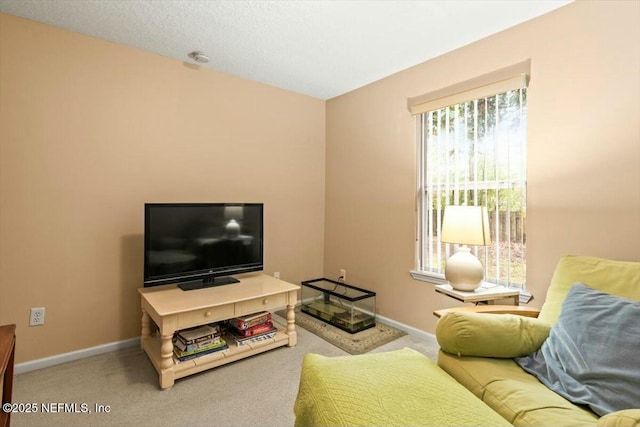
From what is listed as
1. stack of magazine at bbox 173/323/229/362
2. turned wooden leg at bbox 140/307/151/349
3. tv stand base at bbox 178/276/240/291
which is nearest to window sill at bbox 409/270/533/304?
tv stand base at bbox 178/276/240/291

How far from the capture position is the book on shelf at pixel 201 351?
225 cm

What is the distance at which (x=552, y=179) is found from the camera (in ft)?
7.09

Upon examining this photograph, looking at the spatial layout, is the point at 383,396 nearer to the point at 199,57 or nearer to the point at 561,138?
the point at 561,138

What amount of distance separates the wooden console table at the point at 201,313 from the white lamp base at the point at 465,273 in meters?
1.23

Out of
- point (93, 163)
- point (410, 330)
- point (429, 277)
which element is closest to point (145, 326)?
point (93, 163)

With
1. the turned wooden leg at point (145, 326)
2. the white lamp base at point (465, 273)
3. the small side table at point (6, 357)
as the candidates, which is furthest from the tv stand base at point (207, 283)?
the white lamp base at point (465, 273)

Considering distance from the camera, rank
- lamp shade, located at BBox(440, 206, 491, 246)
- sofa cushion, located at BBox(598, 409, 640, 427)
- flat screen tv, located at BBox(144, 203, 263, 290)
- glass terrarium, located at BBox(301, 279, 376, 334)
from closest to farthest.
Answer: sofa cushion, located at BBox(598, 409, 640, 427) → lamp shade, located at BBox(440, 206, 491, 246) → flat screen tv, located at BBox(144, 203, 263, 290) → glass terrarium, located at BBox(301, 279, 376, 334)

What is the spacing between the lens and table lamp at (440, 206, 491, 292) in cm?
221

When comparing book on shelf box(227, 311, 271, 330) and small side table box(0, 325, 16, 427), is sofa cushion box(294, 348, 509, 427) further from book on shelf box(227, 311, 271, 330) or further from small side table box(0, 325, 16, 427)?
book on shelf box(227, 311, 271, 330)

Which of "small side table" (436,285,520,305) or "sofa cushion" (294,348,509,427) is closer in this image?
"sofa cushion" (294,348,509,427)

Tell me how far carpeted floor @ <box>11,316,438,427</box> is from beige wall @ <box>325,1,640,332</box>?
108cm

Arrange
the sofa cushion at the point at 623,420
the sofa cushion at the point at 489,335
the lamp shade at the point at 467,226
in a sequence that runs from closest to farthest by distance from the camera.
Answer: the sofa cushion at the point at 623,420, the sofa cushion at the point at 489,335, the lamp shade at the point at 467,226

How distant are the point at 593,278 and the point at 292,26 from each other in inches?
95.5

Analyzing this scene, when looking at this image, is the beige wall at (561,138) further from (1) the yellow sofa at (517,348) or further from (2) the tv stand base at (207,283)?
(2) the tv stand base at (207,283)
